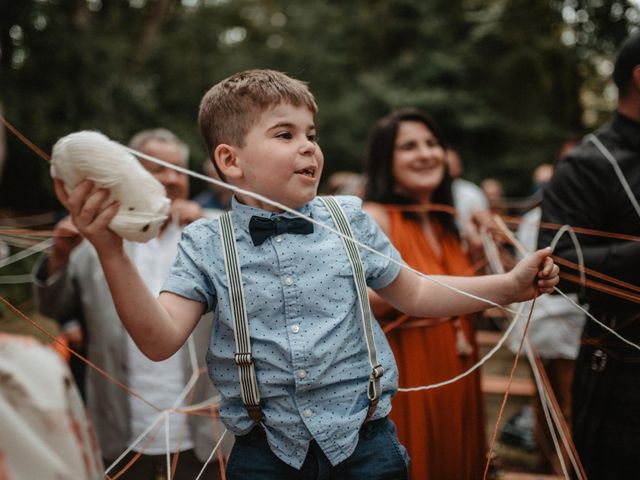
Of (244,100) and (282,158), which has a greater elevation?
(244,100)

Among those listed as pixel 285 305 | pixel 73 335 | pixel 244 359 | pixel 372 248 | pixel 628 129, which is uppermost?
pixel 628 129

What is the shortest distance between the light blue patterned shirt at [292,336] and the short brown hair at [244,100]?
20 cm

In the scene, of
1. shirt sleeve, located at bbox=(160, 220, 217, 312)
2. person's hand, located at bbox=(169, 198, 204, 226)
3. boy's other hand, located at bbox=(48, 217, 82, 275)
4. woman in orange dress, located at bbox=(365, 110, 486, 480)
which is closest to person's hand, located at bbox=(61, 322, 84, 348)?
boy's other hand, located at bbox=(48, 217, 82, 275)

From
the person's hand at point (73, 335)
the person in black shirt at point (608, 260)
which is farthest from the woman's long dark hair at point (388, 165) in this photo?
the person's hand at point (73, 335)

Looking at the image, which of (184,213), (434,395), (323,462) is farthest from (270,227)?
(434,395)

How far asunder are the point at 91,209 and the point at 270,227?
465 mm

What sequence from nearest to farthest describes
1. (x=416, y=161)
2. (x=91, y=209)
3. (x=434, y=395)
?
1. (x=91, y=209)
2. (x=434, y=395)
3. (x=416, y=161)

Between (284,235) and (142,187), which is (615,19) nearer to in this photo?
(284,235)

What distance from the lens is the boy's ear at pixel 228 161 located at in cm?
140

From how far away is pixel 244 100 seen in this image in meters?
1.39

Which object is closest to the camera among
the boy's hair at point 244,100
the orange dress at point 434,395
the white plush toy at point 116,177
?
the white plush toy at point 116,177

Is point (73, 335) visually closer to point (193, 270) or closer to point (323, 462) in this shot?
point (193, 270)

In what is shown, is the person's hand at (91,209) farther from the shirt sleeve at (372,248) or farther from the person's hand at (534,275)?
the person's hand at (534,275)

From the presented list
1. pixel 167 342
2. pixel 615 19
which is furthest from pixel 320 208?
pixel 615 19
